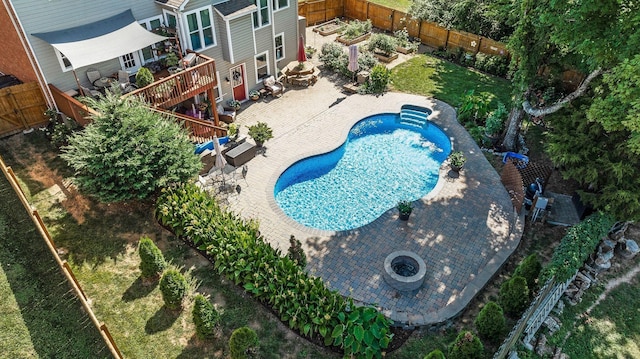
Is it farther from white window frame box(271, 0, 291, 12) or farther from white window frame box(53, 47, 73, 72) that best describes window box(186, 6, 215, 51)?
white window frame box(53, 47, 73, 72)

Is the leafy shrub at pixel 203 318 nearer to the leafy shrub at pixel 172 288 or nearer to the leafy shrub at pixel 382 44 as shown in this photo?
the leafy shrub at pixel 172 288

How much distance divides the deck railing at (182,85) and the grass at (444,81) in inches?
446

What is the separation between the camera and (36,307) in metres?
12.5

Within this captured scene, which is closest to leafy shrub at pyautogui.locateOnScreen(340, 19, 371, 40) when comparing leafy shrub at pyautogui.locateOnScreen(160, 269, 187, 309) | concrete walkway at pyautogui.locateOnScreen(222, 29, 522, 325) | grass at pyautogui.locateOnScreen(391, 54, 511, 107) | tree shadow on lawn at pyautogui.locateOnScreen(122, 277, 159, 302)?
grass at pyautogui.locateOnScreen(391, 54, 511, 107)

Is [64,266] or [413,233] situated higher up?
[64,266]

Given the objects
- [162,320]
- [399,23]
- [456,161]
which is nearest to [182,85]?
[162,320]

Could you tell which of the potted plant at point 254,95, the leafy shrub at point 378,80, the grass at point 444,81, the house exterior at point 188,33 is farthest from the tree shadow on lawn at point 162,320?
the grass at point 444,81

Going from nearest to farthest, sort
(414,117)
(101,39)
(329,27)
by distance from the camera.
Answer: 1. (101,39)
2. (414,117)
3. (329,27)

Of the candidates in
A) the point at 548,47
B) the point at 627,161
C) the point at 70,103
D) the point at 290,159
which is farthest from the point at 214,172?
the point at 627,161

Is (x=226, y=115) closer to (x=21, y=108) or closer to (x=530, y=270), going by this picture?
(x=21, y=108)

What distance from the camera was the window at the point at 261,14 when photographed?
22141mm

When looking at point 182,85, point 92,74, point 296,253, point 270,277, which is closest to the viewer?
point 270,277

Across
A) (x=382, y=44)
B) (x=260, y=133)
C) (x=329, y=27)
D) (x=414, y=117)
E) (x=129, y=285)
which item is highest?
(x=329, y=27)

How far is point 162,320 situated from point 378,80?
17.7 m
